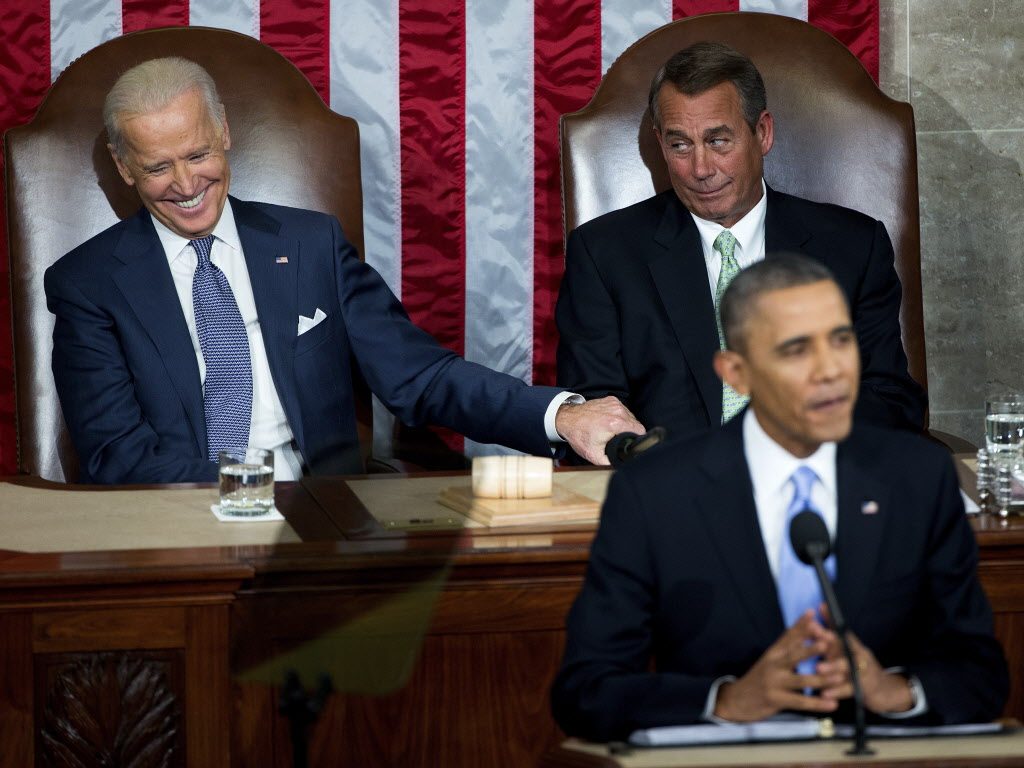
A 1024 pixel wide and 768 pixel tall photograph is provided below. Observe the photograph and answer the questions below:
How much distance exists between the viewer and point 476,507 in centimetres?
247

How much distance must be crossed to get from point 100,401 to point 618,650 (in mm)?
1813

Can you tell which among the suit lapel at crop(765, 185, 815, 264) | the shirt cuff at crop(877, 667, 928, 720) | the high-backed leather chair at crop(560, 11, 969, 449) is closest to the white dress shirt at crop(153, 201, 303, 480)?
the high-backed leather chair at crop(560, 11, 969, 449)

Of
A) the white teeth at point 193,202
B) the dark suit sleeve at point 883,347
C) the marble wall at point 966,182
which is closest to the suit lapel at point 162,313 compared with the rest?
the white teeth at point 193,202

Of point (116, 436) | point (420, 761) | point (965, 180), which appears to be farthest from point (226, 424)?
point (965, 180)

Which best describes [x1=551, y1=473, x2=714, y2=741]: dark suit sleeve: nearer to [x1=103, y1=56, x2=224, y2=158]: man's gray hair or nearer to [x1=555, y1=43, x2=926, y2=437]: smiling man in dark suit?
[x1=555, y1=43, x2=926, y2=437]: smiling man in dark suit

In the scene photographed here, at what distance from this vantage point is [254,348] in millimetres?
3439

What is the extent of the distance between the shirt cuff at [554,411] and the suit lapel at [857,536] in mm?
1430

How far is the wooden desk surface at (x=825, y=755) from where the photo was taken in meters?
1.44

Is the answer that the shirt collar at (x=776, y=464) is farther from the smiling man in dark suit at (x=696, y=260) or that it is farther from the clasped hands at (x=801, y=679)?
the smiling man in dark suit at (x=696, y=260)

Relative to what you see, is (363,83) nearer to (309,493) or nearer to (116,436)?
(116,436)

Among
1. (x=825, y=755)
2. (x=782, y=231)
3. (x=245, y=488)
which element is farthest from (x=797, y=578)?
(x=782, y=231)

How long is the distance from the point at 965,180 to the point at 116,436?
2431mm

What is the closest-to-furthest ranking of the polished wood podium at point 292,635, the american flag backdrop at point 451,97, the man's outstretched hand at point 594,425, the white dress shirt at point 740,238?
the polished wood podium at point 292,635, the man's outstretched hand at point 594,425, the white dress shirt at point 740,238, the american flag backdrop at point 451,97

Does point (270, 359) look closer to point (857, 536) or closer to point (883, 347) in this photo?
point (883, 347)
